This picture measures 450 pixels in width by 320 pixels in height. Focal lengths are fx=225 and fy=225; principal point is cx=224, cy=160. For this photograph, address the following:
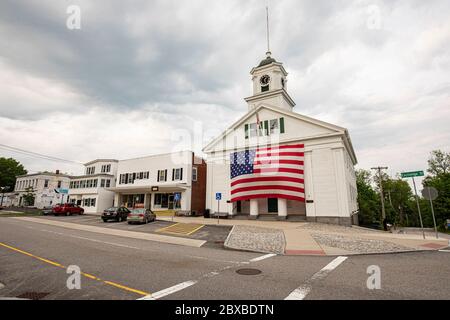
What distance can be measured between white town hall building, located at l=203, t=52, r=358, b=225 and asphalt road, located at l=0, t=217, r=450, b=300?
12.3 meters

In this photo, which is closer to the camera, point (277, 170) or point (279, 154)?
point (277, 170)

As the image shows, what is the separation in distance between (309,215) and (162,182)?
2070 cm

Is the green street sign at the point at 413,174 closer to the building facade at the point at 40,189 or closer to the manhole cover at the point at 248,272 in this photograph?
the manhole cover at the point at 248,272

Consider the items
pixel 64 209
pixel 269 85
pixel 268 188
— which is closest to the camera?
pixel 268 188

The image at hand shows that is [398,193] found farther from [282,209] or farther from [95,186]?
[95,186]

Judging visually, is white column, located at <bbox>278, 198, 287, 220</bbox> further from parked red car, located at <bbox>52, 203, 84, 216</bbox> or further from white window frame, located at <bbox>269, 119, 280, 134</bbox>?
parked red car, located at <bbox>52, 203, 84, 216</bbox>

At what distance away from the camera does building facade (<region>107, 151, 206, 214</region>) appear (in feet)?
101

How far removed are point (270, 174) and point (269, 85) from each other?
13.8 metres

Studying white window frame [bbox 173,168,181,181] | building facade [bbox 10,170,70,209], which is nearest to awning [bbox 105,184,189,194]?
white window frame [bbox 173,168,181,181]

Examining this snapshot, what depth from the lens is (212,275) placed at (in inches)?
257

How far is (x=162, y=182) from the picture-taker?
33.1 meters

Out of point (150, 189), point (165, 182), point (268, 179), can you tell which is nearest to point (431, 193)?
point (268, 179)
